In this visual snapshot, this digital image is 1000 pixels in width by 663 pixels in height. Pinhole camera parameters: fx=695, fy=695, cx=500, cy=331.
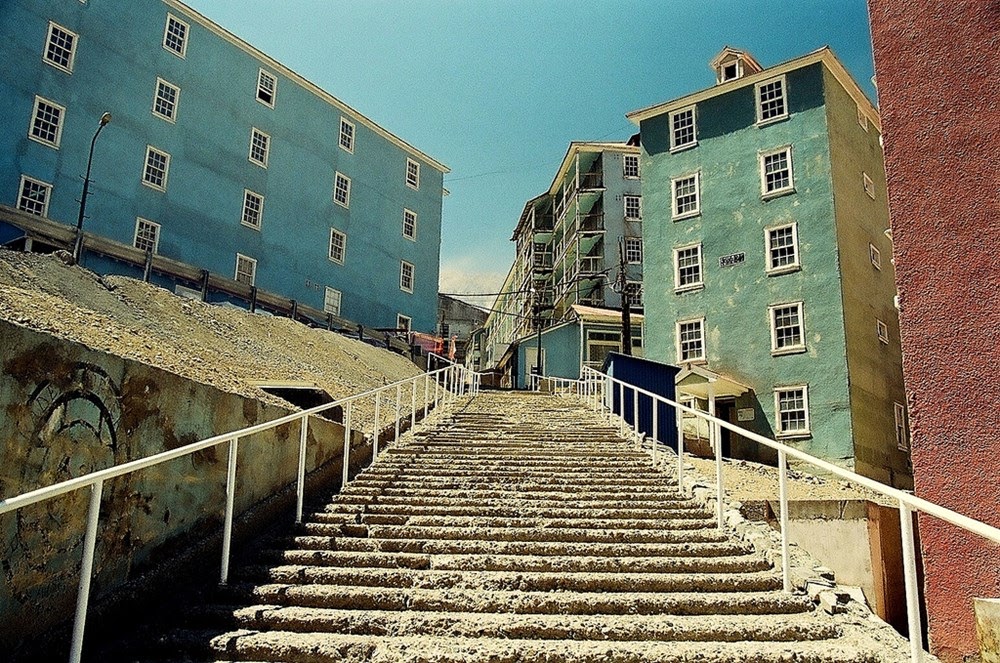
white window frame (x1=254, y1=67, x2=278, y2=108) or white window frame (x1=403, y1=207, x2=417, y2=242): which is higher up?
white window frame (x1=254, y1=67, x2=278, y2=108)

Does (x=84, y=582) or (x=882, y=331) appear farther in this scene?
(x=882, y=331)

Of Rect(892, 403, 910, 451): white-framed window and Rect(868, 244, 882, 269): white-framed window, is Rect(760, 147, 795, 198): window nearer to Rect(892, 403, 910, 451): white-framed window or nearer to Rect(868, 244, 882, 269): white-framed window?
Rect(868, 244, 882, 269): white-framed window

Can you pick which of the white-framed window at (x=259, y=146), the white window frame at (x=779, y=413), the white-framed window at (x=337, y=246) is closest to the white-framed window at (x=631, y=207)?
the white-framed window at (x=337, y=246)

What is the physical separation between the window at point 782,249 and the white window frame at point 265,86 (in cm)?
2179

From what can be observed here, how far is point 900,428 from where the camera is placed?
25.1m

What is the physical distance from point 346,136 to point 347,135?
0.10m

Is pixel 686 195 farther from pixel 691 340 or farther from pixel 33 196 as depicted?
pixel 33 196

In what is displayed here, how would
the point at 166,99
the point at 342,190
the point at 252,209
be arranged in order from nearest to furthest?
1. the point at 166,99
2. the point at 252,209
3. the point at 342,190

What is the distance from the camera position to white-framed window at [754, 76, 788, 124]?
85.8 ft

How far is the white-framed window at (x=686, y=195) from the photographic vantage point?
1089 inches

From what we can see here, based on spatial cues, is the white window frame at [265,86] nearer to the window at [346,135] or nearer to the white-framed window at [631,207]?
the window at [346,135]

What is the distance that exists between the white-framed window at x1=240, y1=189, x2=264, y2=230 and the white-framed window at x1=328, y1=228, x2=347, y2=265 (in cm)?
366

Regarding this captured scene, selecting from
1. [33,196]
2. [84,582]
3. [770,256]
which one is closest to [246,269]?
[33,196]

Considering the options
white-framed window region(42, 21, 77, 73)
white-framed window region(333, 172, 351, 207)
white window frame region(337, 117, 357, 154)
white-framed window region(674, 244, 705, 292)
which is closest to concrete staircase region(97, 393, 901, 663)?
white-framed window region(674, 244, 705, 292)
